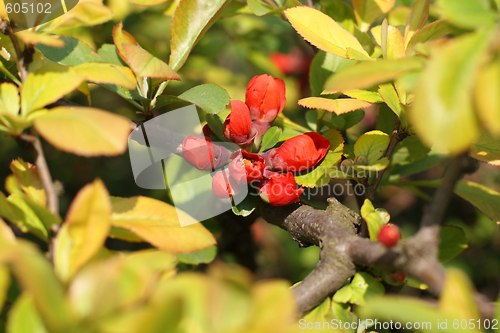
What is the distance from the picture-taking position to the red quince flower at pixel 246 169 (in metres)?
0.62

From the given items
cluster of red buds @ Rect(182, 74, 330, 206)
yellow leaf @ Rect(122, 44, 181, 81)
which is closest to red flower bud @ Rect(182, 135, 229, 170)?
cluster of red buds @ Rect(182, 74, 330, 206)

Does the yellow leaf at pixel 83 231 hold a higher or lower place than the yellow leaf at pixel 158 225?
higher

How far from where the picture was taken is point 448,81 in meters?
0.34

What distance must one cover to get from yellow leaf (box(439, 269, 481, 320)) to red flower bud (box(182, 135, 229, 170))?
15.6 inches

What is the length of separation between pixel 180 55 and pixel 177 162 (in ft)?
0.89

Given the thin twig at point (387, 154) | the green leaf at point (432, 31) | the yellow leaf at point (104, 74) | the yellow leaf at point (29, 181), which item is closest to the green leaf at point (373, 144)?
the thin twig at point (387, 154)

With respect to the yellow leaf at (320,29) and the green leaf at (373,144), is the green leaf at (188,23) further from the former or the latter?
the green leaf at (373,144)

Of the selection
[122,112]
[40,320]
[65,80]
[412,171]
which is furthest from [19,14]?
[122,112]

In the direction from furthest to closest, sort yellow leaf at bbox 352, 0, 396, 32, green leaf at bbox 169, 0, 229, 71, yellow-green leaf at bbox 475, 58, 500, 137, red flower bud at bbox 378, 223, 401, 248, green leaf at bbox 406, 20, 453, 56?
yellow leaf at bbox 352, 0, 396, 32 < green leaf at bbox 169, 0, 229, 71 < green leaf at bbox 406, 20, 453, 56 < red flower bud at bbox 378, 223, 401, 248 < yellow-green leaf at bbox 475, 58, 500, 137

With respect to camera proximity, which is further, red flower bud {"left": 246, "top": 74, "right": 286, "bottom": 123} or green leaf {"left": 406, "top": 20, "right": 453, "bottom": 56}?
red flower bud {"left": 246, "top": 74, "right": 286, "bottom": 123}

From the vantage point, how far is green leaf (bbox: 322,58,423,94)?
0.39m

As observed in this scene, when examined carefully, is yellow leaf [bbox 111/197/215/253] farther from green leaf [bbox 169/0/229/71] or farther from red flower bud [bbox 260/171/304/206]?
green leaf [bbox 169/0/229/71]

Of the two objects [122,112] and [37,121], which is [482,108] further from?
[122,112]

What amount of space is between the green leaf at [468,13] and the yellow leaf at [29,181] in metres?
0.54
